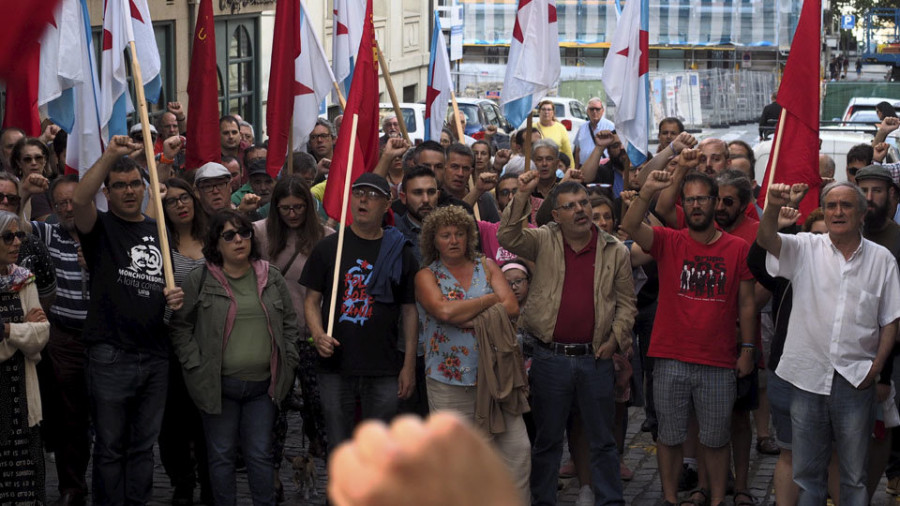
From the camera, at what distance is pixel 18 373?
655 centimetres

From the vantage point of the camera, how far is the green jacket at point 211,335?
21.9 feet

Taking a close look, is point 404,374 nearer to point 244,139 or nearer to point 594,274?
point 594,274

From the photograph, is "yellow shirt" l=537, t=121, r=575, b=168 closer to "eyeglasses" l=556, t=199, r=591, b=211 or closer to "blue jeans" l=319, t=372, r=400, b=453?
"eyeglasses" l=556, t=199, r=591, b=211

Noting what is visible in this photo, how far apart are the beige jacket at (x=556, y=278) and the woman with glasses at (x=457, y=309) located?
0.79 ft

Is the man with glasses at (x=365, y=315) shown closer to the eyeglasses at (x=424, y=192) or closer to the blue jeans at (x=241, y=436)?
the blue jeans at (x=241, y=436)

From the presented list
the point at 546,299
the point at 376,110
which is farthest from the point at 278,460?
the point at 376,110

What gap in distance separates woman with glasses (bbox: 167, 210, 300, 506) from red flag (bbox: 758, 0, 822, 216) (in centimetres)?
290

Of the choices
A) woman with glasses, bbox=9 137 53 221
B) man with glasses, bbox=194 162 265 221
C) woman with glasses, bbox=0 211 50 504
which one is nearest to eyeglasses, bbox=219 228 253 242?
woman with glasses, bbox=0 211 50 504

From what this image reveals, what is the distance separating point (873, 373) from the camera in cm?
638

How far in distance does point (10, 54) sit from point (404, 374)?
5.06m

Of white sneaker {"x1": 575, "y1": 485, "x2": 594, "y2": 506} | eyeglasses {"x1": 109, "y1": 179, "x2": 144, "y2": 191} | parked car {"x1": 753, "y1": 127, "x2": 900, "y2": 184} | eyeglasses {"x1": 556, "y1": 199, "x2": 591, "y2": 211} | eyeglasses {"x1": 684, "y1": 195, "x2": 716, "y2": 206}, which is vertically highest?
parked car {"x1": 753, "y1": 127, "x2": 900, "y2": 184}

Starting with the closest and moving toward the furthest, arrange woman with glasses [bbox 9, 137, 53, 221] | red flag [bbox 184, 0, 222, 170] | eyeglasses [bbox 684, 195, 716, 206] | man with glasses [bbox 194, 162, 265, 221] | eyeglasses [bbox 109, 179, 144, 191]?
eyeglasses [bbox 109, 179, 144, 191] → eyeglasses [bbox 684, 195, 716, 206] → man with glasses [bbox 194, 162, 265, 221] → woman with glasses [bbox 9, 137, 53, 221] → red flag [bbox 184, 0, 222, 170]

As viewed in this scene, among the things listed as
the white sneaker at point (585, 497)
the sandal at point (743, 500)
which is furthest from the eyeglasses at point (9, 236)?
the sandal at point (743, 500)

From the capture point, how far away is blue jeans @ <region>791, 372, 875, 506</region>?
639 centimetres
